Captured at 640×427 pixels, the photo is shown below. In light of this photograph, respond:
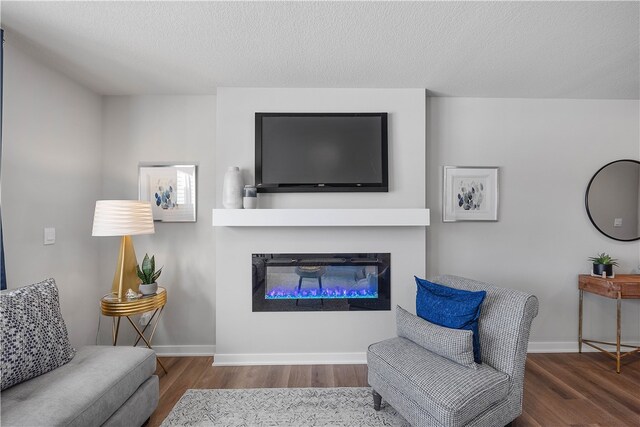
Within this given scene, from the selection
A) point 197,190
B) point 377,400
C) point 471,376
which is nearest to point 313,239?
point 197,190

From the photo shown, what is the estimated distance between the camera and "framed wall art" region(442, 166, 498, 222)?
295 centimetres

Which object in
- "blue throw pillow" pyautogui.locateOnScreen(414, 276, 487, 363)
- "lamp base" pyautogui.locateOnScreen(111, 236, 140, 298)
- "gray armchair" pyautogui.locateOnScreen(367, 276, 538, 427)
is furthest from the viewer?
"lamp base" pyautogui.locateOnScreen(111, 236, 140, 298)

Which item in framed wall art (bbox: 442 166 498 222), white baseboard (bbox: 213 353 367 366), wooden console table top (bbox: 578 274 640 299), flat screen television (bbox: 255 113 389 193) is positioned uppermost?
flat screen television (bbox: 255 113 389 193)

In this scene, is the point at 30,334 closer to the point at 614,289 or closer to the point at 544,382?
the point at 544,382

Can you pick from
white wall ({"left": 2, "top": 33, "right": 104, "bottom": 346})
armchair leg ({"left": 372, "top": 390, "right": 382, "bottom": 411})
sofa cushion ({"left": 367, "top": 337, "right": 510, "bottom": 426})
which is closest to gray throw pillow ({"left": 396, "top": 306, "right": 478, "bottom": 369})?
sofa cushion ({"left": 367, "top": 337, "right": 510, "bottom": 426})

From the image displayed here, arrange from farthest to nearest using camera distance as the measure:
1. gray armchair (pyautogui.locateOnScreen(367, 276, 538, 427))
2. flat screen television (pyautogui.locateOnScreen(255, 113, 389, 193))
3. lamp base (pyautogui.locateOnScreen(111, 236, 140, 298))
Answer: flat screen television (pyautogui.locateOnScreen(255, 113, 389, 193)) → lamp base (pyautogui.locateOnScreen(111, 236, 140, 298)) → gray armchair (pyautogui.locateOnScreen(367, 276, 538, 427))

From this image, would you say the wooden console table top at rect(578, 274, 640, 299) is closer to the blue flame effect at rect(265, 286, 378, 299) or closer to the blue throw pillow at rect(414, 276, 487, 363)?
the blue throw pillow at rect(414, 276, 487, 363)

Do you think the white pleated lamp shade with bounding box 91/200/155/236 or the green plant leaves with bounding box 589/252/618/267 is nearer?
the white pleated lamp shade with bounding box 91/200/155/236

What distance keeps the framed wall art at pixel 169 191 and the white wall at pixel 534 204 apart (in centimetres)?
228

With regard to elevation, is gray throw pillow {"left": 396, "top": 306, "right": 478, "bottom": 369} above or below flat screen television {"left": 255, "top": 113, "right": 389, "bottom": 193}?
below

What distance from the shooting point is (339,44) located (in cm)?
201

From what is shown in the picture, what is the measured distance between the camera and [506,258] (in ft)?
9.71

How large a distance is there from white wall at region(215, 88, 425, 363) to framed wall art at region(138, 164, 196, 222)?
355 mm

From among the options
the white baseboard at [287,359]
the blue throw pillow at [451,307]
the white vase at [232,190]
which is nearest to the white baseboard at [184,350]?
the white baseboard at [287,359]
